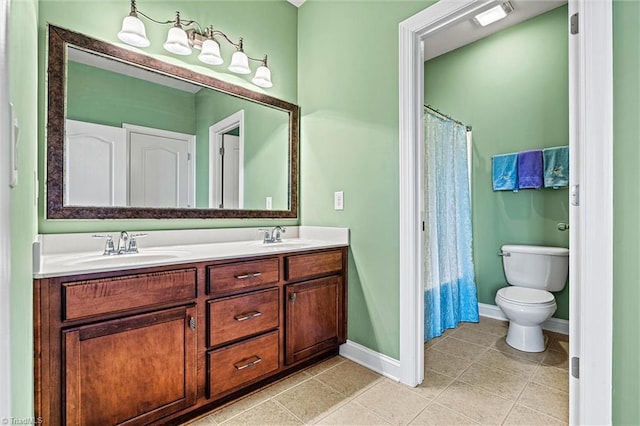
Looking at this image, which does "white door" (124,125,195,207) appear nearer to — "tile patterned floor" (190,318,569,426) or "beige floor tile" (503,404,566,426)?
"tile patterned floor" (190,318,569,426)

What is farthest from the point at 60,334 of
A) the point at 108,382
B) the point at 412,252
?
the point at 412,252

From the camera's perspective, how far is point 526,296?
2.33 m

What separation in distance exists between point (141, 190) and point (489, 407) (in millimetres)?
2151

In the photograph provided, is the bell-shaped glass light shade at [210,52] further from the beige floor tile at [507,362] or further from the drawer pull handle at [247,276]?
the beige floor tile at [507,362]

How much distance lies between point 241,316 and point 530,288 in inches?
90.1

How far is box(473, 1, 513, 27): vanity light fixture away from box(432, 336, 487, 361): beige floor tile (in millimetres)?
2535

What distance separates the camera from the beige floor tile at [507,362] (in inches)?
77.3

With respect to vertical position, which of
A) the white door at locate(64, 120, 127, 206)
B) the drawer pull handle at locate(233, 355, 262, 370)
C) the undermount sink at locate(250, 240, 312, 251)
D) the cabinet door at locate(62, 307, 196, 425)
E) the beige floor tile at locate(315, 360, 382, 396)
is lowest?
the beige floor tile at locate(315, 360, 382, 396)

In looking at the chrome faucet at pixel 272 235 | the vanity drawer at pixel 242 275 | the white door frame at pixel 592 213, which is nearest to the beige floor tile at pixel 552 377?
the white door frame at pixel 592 213

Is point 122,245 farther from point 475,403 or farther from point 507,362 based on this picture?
point 507,362

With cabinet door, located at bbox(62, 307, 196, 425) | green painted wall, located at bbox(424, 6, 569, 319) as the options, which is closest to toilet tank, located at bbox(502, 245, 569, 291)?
green painted wall, located at bbox(424, 6, 569, 319)

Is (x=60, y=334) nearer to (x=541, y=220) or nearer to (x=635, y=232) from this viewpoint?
(x=635, y=232)

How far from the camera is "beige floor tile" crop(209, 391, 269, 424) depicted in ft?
5.00

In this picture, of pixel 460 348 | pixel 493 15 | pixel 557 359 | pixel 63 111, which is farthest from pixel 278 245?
pixel 493 15
